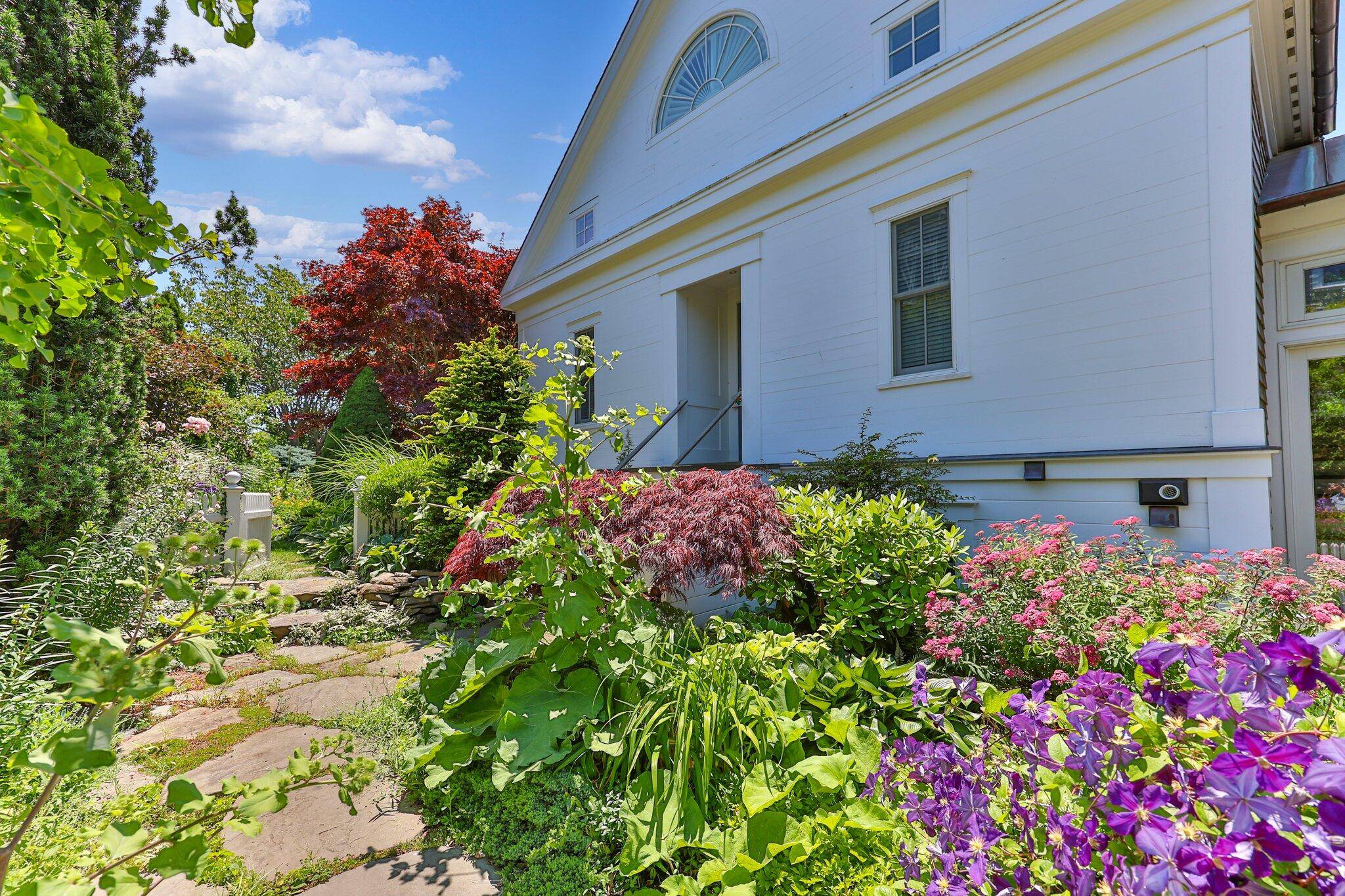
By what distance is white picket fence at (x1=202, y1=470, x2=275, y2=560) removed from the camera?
6379 millimetres

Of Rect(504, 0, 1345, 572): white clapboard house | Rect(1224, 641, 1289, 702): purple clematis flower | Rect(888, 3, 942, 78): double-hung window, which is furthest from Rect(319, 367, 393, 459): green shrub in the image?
Rect(1224, 641, 1289, 702): purple clematis flower

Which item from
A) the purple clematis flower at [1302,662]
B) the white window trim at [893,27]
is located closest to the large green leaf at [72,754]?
the purple clematis flower at [1302,662]

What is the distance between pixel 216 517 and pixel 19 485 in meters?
2.41

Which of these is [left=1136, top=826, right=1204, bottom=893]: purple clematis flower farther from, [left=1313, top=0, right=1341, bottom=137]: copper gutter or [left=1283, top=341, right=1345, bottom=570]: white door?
[left=1313, top=0, right=1341, bottom=137]: copper gutter

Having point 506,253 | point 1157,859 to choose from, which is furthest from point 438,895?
point 506,253

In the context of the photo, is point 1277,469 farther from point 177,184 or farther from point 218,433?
point 218,433

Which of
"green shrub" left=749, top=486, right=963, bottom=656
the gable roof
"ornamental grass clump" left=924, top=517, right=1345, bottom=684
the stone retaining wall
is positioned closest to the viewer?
"ornamental grass clump" left=924, top=517, right=1345, bottom=684

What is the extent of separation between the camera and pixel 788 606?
139 inches

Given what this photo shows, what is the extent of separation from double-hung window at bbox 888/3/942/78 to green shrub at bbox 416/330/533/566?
15.4 feet

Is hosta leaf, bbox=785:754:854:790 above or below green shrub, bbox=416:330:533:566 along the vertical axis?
below

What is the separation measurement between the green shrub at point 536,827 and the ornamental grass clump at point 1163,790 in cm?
99

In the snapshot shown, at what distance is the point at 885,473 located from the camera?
4699mm

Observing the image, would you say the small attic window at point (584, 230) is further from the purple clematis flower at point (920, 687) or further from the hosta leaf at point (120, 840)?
the hosta leaf at point (120, 840)

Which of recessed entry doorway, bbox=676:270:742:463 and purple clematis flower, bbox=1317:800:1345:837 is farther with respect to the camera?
recessed entry doorway, bbox=676:270:742:463
